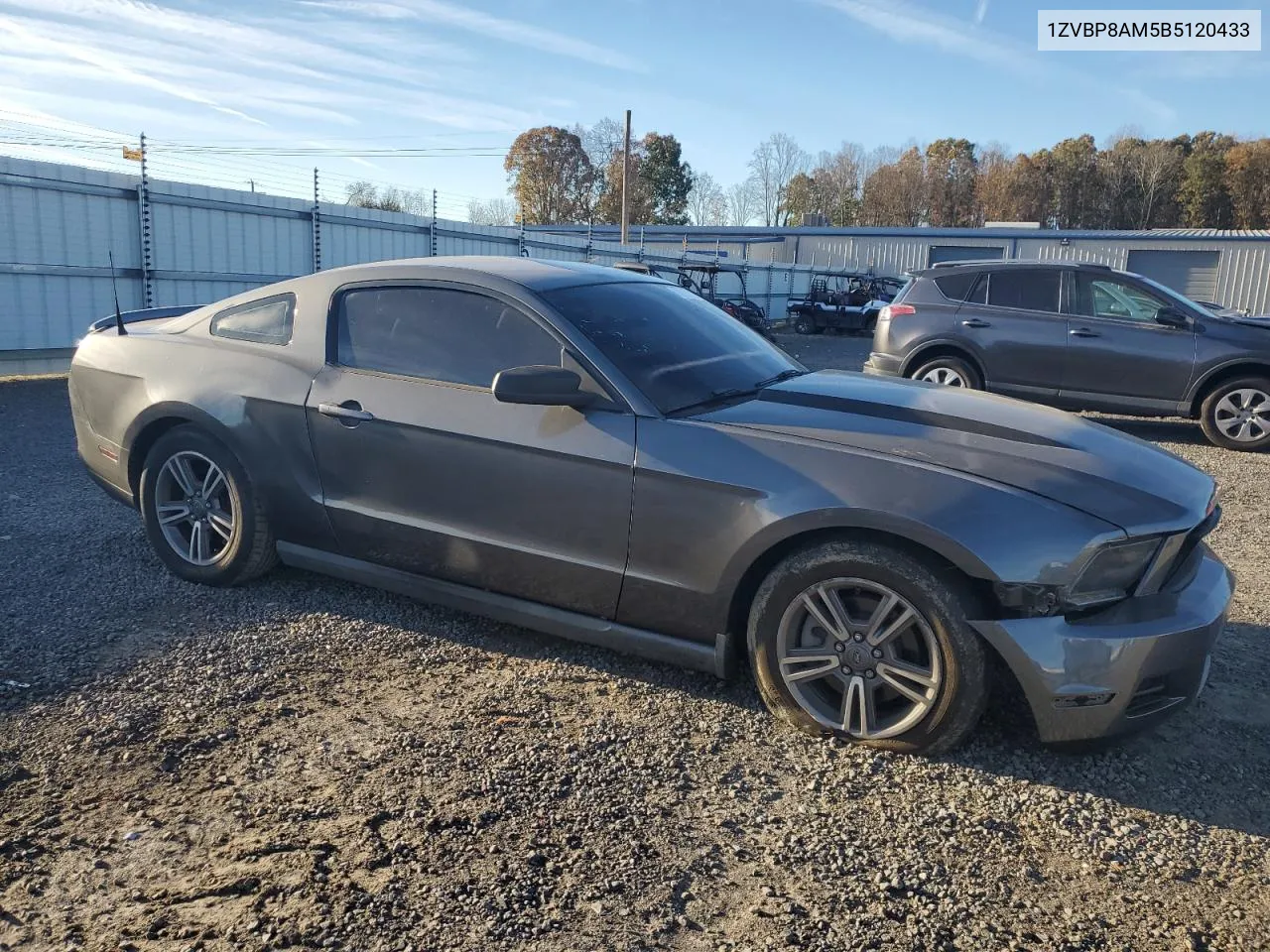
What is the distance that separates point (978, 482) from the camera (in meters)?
2.81

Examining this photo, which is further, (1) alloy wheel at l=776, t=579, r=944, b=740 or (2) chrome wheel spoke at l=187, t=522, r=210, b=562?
(2) chrome wheel spoke at l=187, t=522, r=210, b=562

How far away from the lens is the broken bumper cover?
2.69 m

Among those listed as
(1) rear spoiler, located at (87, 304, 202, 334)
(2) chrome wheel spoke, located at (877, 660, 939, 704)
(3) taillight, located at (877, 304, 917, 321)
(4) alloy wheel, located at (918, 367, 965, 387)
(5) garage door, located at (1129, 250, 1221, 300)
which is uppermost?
(5) garage door, located at (1129, 250, 1221, 300)

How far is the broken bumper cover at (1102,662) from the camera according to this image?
2.69 metres

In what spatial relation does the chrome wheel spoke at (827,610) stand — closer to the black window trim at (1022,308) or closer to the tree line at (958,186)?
the black window trim at (1022,308)

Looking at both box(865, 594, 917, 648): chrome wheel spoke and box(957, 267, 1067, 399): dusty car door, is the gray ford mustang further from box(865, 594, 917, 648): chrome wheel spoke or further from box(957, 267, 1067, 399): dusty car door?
box(957, 267, 1067, 399): dusty car door

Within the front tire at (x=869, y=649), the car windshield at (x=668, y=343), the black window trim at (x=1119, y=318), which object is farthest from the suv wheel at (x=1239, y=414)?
the front tire at (x=869, y=649)

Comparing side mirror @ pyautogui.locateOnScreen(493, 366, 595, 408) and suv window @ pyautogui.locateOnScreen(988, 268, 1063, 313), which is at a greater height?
suv window @ pyautogui.locateOnScreen(988, 268, 1063, 313)

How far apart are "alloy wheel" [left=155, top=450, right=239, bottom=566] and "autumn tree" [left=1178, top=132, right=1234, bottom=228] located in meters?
75.3

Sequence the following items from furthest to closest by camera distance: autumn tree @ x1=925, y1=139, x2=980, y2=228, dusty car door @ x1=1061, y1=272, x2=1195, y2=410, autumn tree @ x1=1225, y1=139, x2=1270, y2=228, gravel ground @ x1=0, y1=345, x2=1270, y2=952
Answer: autumn tree @ x1=925, y1=139, x2=980, y2=228 < autumn tree @ x1=1225, y1=139, x2=1270, y2=228 < dusty car door @ x1=1061, y1=272, x2=1195, y2=410 < gravel ground @ x1=0, y1=345, x2=1270, y2=952

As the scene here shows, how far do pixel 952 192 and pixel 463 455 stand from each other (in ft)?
255

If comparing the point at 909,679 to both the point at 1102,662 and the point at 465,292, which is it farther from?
the point at 465,292

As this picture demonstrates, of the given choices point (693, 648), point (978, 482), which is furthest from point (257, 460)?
point (978, 482)

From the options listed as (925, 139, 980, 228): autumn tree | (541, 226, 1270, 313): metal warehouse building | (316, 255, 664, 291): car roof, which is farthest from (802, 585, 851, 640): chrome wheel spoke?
(925, 139, 980, 228): autumn tree
